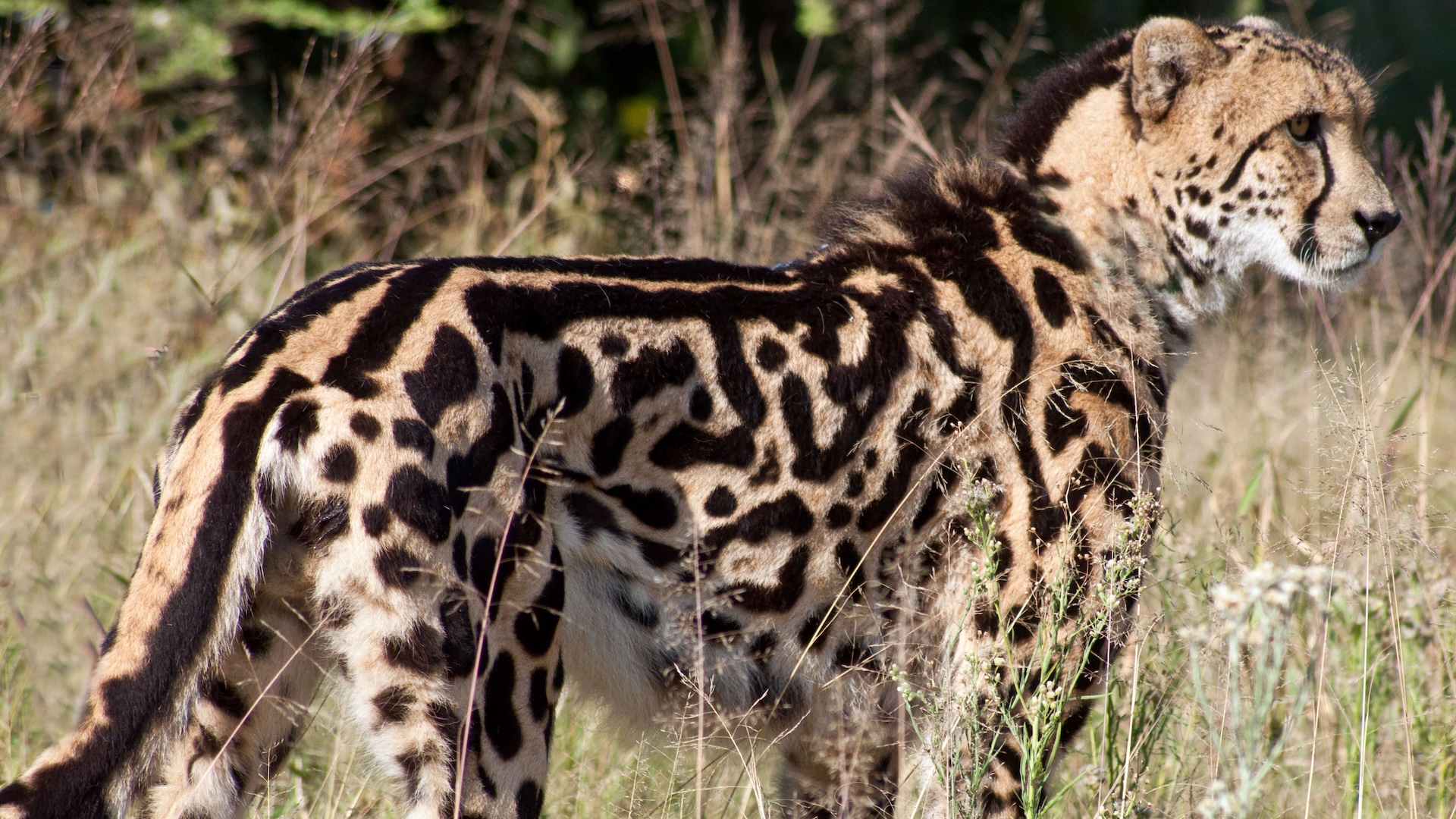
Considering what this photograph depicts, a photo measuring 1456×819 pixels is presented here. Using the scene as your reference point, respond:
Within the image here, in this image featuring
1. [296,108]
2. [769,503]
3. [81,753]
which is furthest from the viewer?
[296,108]

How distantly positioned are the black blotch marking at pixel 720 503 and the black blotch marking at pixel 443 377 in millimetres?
695

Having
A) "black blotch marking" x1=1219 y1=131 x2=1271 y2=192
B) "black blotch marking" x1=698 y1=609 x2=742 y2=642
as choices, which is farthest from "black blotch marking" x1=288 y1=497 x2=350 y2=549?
"black blotch marking" x1=1219 y1=131 x2=1271 y2=192

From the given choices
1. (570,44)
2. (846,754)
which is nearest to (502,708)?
(846,754)

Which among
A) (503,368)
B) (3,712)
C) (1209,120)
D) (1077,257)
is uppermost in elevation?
(1209,120)

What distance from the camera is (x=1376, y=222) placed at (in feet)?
13.6

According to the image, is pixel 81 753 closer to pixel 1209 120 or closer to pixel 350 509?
pixel 350 509

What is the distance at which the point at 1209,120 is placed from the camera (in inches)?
161

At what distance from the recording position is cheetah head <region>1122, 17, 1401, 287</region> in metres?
4.09

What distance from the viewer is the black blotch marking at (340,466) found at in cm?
287

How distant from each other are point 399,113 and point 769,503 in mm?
6295

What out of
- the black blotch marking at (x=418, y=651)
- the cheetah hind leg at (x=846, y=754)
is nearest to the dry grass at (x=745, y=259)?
the cheetah hind leg at (x=846, y=754)

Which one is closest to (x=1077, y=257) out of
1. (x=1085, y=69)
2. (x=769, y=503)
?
(x=1085, y=69)

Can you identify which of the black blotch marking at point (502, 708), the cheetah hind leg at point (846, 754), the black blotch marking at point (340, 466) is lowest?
the cheetah hind leg at point (846, 754)

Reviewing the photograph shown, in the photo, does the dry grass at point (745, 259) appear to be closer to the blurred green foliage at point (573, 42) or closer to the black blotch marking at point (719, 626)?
the blurred green foliage at point (573, 42)
